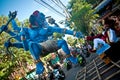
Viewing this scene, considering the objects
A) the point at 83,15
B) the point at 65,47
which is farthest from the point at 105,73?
the point at 83,15

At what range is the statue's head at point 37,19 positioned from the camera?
439 centimetres

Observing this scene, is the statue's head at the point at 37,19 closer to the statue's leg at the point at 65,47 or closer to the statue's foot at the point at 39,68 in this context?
the statue's leg at the point at 65,47

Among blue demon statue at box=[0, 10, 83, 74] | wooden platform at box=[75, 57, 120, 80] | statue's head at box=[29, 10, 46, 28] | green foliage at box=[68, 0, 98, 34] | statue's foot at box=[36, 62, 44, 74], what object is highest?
green foliage at box=[68, 0, 98, 34]

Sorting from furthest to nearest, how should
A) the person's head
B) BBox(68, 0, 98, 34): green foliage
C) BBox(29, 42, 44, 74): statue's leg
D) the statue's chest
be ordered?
BBox(68, 0, 98, 34): green foliage → the person's head → the statue's chest → BBox(29, 42, 44, 74): statue's leg

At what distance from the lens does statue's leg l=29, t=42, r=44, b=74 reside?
3979 millimetres

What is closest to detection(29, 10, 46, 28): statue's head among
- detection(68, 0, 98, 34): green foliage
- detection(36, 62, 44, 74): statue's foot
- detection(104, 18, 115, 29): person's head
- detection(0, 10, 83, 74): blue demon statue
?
detection(0, 10, 83, 74): blue demon statue

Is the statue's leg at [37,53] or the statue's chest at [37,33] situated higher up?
the statue's chest at [37,33]

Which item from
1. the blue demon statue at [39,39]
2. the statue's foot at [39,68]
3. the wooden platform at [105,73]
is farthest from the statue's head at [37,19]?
the wooden platform at [105,73]

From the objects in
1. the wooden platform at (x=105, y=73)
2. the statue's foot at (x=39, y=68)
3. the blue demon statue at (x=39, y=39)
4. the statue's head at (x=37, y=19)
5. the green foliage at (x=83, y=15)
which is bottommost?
the wooden platform at (x=105, y=73)

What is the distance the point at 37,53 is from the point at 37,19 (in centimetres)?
82

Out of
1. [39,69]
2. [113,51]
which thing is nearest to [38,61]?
[39,69]

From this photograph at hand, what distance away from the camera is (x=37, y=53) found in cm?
404

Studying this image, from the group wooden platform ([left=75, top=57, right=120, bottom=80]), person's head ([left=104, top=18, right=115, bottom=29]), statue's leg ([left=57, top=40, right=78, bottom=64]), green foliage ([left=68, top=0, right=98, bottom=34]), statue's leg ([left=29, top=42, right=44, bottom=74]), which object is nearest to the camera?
statue's leg ([left=29, top=42, right=44, bottom=74])

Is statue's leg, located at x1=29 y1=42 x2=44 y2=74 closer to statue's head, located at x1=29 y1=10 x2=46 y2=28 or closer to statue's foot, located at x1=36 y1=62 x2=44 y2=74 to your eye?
statue's foot, located at x1=36 y1=62 x2=44 y2=74
